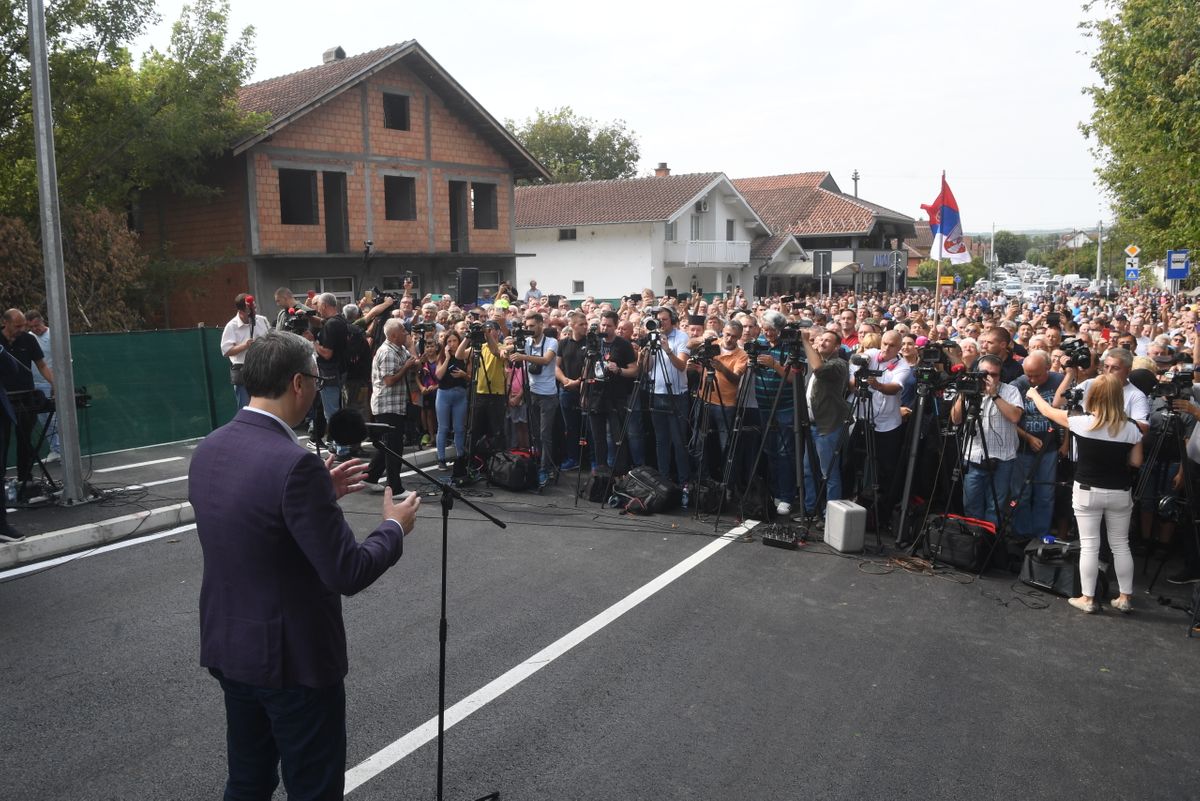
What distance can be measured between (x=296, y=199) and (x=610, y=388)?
71.3ft

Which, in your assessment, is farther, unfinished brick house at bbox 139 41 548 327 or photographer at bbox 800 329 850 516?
unfinished brick house at bbox 139 41 548 327

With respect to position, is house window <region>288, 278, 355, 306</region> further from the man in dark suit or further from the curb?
the man in dark suit

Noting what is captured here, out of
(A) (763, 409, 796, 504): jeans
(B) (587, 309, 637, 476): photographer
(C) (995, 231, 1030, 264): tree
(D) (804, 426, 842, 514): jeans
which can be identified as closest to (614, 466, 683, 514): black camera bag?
(B) (587, 309, 637, 476): photographer

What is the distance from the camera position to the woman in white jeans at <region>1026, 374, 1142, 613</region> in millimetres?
6016

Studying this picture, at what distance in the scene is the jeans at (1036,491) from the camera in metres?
7.86

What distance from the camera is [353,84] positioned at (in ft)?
83.5

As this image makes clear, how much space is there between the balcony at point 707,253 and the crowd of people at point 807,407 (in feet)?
96.7

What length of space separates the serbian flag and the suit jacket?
1321 cm

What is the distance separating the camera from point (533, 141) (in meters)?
64.4

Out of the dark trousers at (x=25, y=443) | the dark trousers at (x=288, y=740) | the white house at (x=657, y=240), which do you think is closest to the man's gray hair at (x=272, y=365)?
the dark trousers at (x=288, y=740)

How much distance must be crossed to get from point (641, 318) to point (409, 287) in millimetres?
5632

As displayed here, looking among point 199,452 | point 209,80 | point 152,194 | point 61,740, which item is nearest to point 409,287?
point 209,80

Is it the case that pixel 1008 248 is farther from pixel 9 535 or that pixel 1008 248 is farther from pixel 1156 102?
pixel 9 535

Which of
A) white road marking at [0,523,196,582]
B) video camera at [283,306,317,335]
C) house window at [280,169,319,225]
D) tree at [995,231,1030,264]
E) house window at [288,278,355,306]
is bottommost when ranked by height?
white road marking at [0,523,196,582]
